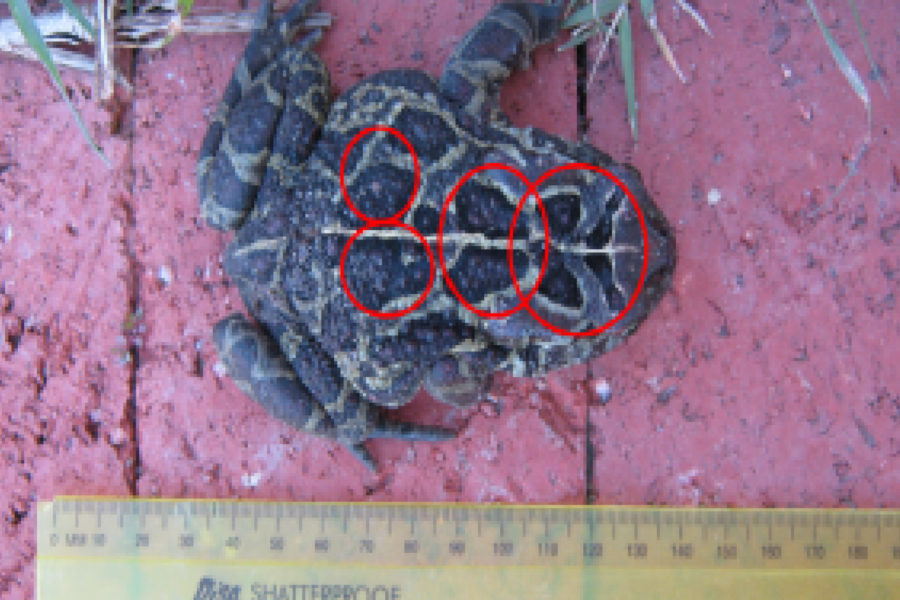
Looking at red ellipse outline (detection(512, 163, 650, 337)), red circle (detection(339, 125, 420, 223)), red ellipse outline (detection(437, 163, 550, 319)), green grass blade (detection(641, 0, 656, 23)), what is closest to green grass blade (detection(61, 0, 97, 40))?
red circle (detection(339, 125, 420, 223))

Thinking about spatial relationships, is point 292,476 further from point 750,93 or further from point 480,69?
point 750,93

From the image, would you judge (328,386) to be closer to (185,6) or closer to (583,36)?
(185,6)

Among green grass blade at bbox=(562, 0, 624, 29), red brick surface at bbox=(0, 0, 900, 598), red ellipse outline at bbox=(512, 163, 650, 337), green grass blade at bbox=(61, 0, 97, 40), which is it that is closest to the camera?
red ellipse outline at bbox=(512, 163, 650, 337)

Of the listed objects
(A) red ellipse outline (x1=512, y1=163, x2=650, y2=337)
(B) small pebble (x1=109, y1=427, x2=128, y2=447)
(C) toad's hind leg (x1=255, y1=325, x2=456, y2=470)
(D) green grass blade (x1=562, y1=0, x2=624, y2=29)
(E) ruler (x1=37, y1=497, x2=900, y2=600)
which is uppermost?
(D) green grass blade (x1=562, y1=0, x2=624, y2=29)

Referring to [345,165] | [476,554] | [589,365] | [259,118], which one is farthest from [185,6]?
[476,554]

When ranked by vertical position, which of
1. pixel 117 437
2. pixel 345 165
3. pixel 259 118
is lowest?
pixel 117 437

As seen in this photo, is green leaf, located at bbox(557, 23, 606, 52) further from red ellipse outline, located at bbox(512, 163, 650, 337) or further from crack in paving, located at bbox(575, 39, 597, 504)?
red ellipse outline, located at bbox(512, 163, 650, 337)

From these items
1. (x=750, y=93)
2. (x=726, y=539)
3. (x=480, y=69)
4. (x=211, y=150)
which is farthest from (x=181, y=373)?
(x=750, y=93)
